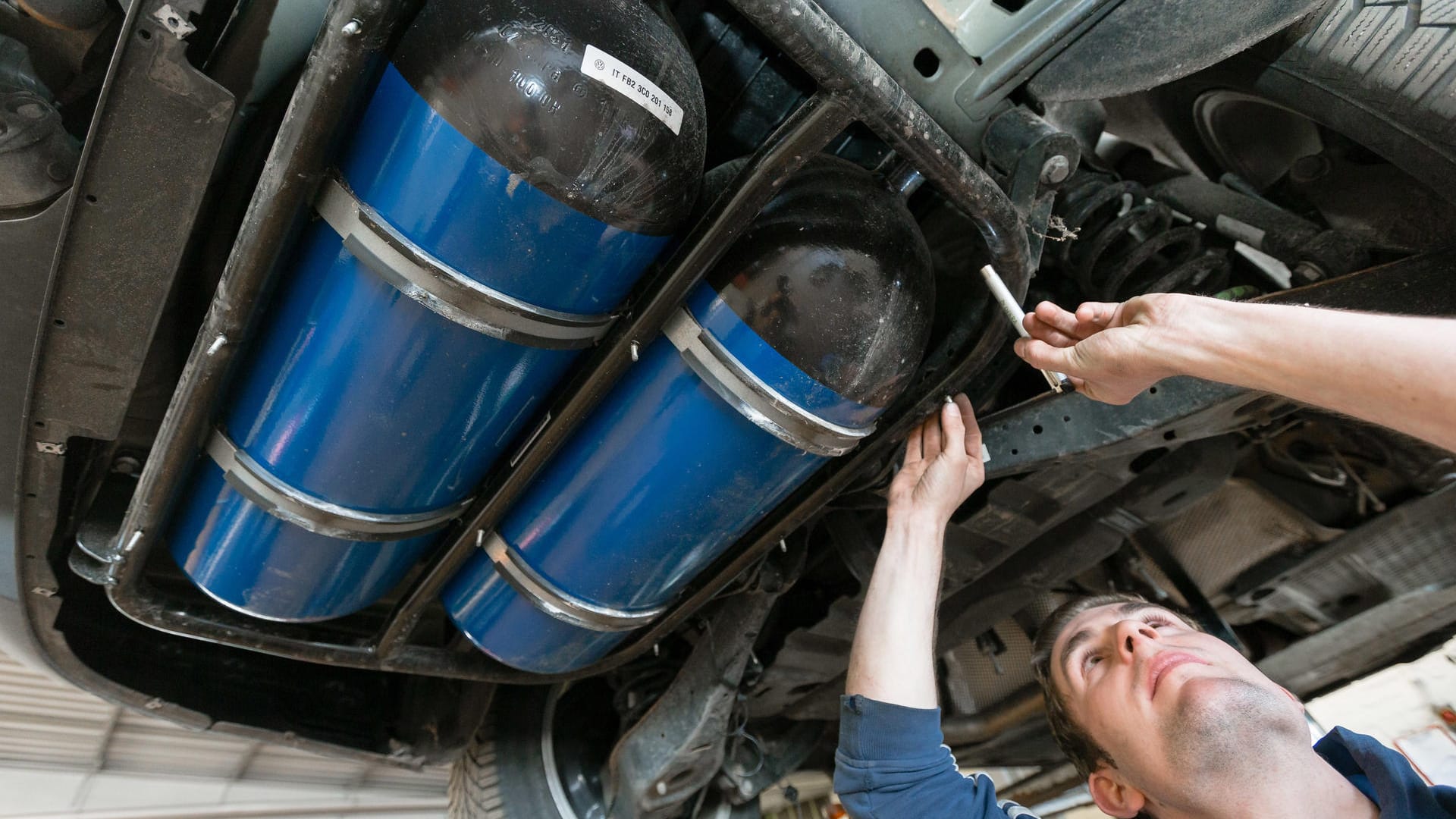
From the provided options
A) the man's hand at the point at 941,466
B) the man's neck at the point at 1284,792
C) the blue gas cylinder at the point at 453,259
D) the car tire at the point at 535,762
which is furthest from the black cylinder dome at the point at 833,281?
the car tire at the point at 535,762

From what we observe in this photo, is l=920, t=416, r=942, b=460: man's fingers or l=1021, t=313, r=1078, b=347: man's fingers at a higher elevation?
l=1021, t=313, r=1078, b=347: man's fingers

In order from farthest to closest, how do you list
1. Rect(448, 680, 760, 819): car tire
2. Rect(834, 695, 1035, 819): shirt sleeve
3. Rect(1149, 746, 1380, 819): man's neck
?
Rect(448, 680, 760, 819): car tire → Rect(834, 695, 1035, 819): shirt sleeve → Rect(1149, 746, 1380, 819): man's neck

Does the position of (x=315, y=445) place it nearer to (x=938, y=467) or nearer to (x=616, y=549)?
(x=616, y=549)

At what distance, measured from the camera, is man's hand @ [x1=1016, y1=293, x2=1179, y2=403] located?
959 millimetres

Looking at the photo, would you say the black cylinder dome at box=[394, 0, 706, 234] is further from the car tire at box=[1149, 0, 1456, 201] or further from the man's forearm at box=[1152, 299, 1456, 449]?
the car tire at box=[1149, 0, 1456, 201]

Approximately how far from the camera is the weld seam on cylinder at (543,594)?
140cm

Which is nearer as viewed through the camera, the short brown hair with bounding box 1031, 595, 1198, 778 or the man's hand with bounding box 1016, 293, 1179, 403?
the man's hand with bounding box 1016, 293, 1179, 403

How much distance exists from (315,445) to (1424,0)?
146 cm

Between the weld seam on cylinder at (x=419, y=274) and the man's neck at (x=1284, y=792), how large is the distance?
1112 mm

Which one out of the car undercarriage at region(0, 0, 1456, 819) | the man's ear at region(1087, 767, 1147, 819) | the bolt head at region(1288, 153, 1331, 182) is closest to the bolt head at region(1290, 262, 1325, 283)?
the car undercarriage at region(0, 0, 1456, 819)

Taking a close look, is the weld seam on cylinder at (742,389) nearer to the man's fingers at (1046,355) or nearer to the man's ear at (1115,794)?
the man's fingers at (1046,355)

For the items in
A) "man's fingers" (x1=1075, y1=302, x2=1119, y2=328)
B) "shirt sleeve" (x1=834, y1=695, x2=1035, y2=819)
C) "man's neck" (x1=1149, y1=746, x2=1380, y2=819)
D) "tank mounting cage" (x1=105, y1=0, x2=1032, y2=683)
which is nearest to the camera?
"tank mounting cage" (x1=105, y1=0, x2=1032, y2=683)

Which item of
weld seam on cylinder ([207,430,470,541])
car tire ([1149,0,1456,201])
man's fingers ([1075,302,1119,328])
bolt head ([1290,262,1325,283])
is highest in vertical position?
car tire ([1149,0,1456,201])

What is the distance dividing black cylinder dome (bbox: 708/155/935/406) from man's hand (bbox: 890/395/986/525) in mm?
242
